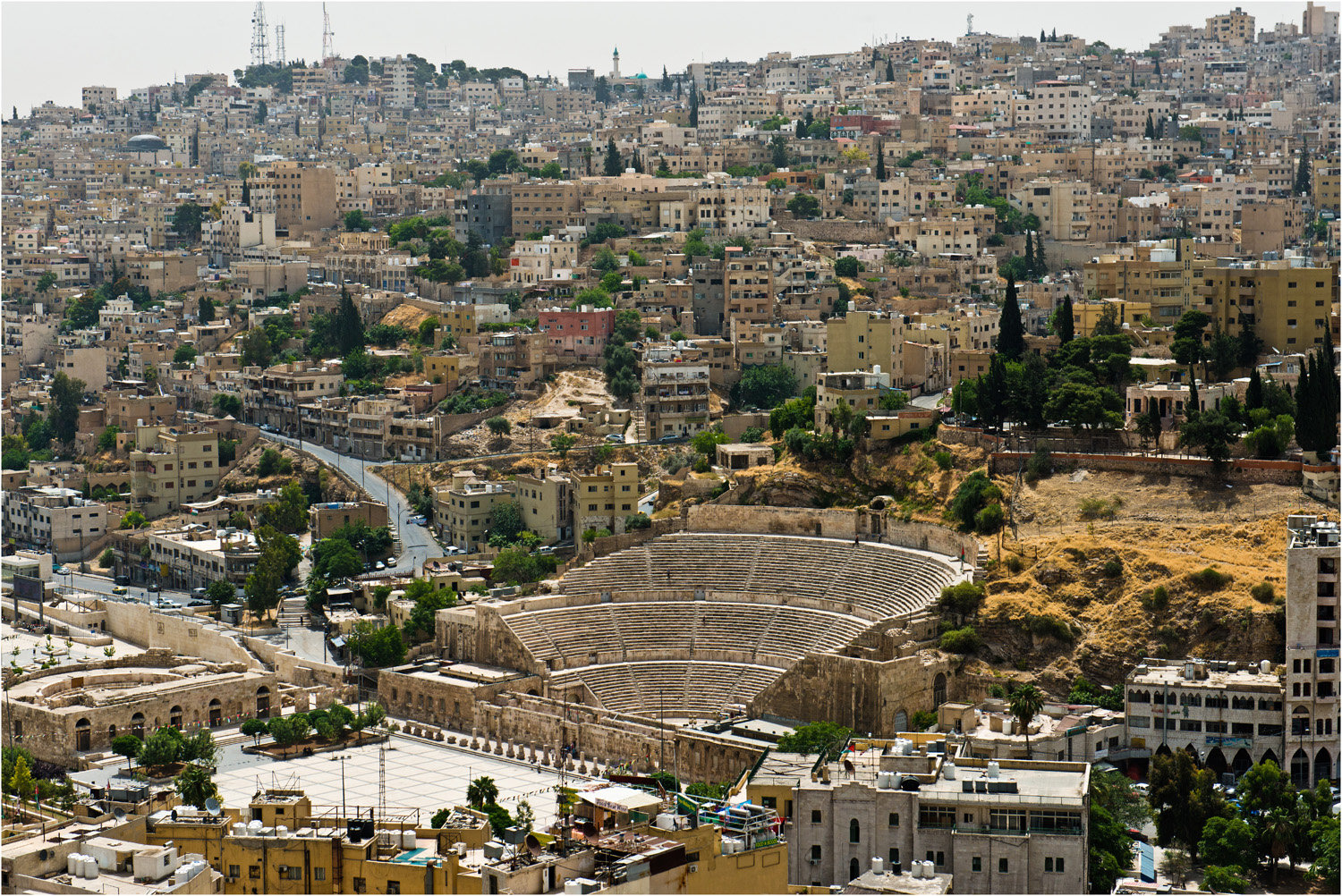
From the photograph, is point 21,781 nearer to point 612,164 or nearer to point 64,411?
point 64,411

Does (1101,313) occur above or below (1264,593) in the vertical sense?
above

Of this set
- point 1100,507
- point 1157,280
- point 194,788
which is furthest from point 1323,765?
point 1157,280

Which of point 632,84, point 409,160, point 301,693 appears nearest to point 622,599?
point 301,693

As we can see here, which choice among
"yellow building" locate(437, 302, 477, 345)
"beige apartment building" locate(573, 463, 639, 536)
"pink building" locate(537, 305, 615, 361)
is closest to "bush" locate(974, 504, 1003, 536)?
"beige apartment building" locate(573, 463, 639, 536)

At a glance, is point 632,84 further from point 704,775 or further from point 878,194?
point 704,775

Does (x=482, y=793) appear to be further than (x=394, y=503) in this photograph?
No

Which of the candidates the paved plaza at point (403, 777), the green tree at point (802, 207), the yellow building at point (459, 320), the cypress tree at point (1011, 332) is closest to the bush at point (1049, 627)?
the paved plaza at point (403, 777)

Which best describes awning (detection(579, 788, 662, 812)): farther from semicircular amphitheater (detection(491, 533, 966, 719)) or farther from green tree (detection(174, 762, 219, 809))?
semicircular amphitheater (detection(491, 533, 966, 719))
